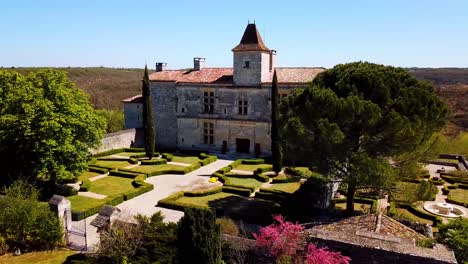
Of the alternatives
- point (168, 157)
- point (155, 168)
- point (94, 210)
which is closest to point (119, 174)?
point (155, 168)

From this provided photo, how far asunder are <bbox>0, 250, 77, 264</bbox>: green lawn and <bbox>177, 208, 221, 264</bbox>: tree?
584 cm

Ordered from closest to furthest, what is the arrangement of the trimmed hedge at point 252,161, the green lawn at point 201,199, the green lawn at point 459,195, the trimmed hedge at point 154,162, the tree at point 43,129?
the tree at point 43,129 → the green lawn at point 201,199 → the green lawn at point 459,195 → the trimmed hedge at point 154,162 → the trimmed hedge at point 252,161

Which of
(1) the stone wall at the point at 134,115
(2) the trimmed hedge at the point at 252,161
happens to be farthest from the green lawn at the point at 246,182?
(1) the stone wall at the point at 134,115

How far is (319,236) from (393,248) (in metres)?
2.22

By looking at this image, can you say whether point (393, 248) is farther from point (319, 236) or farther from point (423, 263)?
point (319, 236)

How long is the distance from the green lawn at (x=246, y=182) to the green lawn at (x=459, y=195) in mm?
12794

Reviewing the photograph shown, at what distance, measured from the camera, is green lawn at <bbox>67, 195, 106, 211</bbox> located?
2143 centimetres

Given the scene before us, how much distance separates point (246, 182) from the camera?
28031mm

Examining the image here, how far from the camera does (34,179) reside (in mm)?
21953

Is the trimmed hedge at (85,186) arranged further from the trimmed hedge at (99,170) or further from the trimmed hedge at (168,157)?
the trimmed hedge at (168,157)

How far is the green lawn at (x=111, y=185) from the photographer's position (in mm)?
25125

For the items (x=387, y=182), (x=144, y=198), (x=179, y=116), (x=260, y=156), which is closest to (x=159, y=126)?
(x=179, y=116)

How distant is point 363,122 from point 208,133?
22808 millimetres

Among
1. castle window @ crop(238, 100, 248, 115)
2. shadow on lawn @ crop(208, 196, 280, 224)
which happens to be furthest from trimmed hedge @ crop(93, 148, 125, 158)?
shadow on lawn @ crop(208, 196, 280, 224)
